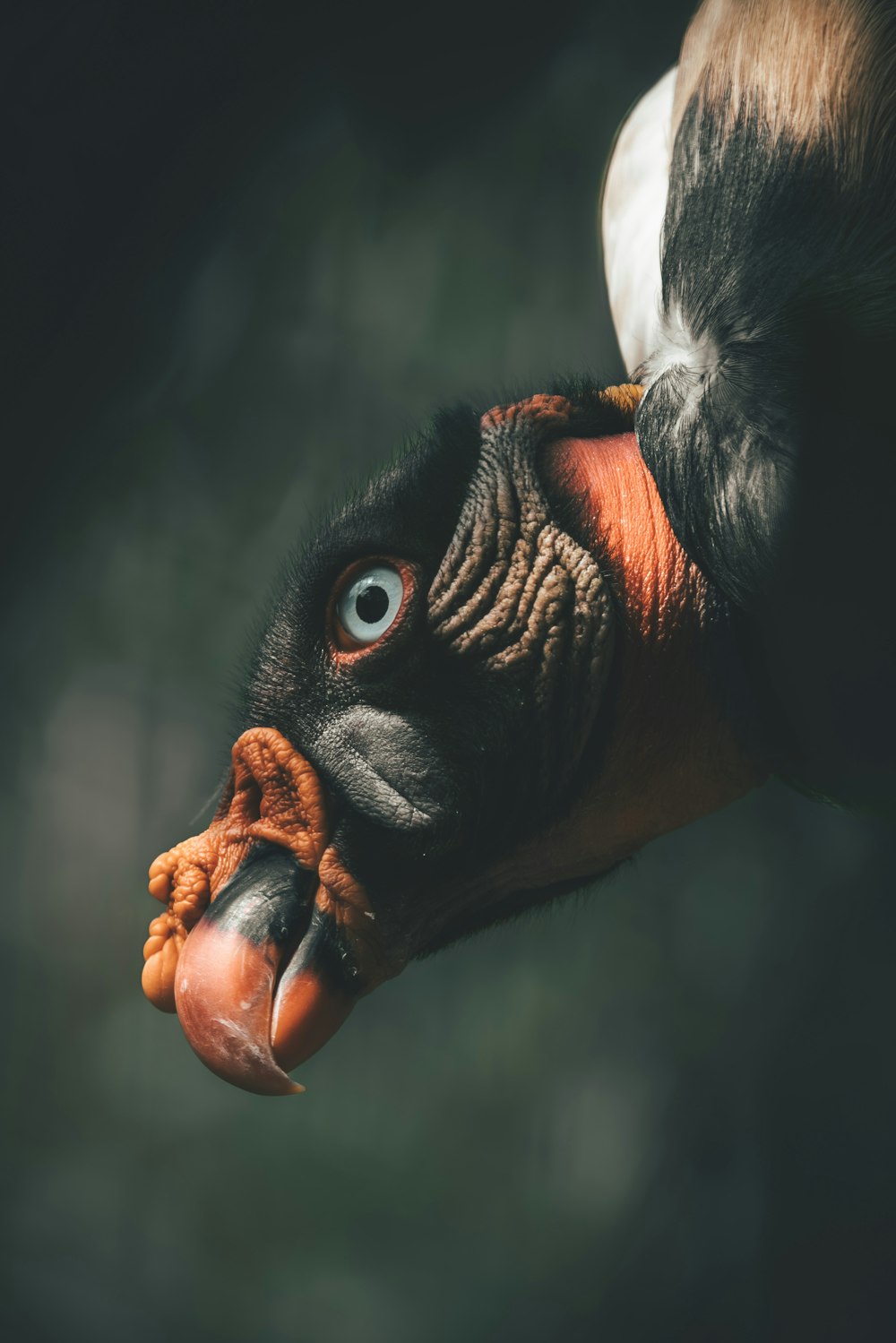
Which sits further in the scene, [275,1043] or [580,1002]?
[580,1002]

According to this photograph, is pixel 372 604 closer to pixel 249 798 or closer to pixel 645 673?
pixel 249 798

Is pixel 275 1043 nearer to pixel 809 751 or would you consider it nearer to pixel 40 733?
pixel 809 751

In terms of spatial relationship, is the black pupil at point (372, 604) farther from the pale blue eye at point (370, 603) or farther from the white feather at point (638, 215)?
the white feather at point (638, 215)

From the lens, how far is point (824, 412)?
4.26 feet

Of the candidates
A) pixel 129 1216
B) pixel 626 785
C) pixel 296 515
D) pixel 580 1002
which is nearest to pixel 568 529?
pixel 626 785

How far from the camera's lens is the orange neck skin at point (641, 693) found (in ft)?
5.67

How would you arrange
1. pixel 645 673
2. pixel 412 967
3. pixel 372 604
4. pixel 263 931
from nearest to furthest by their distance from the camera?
pixel 263 931
pixel 372 604
pixel 645 673
pixel 412 967

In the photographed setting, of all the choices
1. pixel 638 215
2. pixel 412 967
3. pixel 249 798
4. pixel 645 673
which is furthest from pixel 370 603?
pixel 412 967

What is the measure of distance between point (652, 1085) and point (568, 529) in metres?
2.12

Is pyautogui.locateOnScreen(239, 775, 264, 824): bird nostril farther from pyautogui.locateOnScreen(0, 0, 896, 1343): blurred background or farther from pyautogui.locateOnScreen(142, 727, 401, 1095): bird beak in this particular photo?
pyautogui.locateOnScreen(0, 0, 896, 1343): blurred background

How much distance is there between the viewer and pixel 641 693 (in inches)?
69.1

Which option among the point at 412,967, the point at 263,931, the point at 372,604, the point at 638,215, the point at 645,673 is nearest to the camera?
the point at 263,931

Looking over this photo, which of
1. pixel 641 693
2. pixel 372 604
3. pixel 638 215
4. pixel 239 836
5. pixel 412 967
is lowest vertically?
pixel 412 967

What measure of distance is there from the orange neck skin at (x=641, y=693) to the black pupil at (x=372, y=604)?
336 mm
